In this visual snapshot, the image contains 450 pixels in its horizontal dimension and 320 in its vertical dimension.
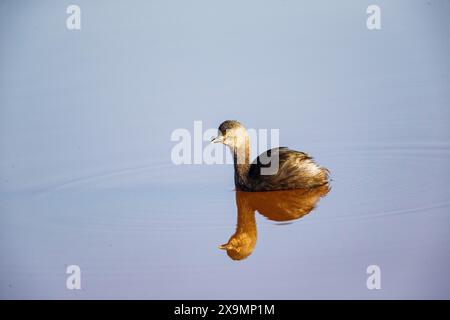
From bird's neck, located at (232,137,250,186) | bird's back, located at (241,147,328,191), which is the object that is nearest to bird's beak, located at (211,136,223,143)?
bird's neck, located at (232,137,250,186)

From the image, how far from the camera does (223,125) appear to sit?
7.49m

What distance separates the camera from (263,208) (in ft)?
22.6

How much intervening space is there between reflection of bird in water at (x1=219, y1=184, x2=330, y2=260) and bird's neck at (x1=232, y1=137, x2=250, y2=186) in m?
0.15

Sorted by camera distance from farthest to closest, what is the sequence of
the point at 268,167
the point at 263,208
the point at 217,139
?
the point at 217,139
the point at 268,167
the point at 263,208

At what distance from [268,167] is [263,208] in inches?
22.9

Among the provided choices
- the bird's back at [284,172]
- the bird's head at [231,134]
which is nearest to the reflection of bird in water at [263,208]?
the bird's back at [284,172]

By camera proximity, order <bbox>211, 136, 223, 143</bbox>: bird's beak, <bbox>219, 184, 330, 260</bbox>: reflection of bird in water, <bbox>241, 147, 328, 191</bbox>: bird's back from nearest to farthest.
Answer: <bbox>219, 184, 330, 260</bbox>: reflection of bird in water
<bbox>241, 147, 328, 191</bbox>: bird's back
<bbox>211, 136, 223, 143</bbox>: bird's beak

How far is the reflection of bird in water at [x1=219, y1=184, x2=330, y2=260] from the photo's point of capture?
605 cm

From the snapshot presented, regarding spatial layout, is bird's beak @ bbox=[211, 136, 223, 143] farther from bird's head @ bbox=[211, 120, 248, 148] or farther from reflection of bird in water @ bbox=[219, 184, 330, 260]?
reflection of bird in water @ bbox=[219, 184, 330, 260]

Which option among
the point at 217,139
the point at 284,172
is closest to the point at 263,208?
the point at 284,172

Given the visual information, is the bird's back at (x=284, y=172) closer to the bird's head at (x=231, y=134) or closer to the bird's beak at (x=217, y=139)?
the bird's head at (x=231, y=134)

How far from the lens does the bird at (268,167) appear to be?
7254 mm

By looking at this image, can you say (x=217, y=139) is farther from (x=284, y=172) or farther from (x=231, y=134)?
(x=284, y=172)
